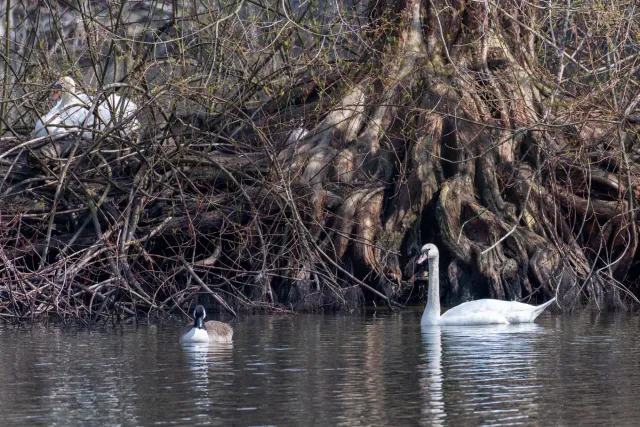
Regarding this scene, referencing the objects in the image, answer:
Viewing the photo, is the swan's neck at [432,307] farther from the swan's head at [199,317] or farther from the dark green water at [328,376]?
the swan's head at [199,317]

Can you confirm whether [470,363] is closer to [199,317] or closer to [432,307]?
[199,317]

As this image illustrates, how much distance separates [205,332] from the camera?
11352 millimetres

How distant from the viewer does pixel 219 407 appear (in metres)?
7.43

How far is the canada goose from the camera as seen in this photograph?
444 inches

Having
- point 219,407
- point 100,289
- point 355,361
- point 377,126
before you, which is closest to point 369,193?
point 377,126

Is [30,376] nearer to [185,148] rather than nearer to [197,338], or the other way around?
[197,338]

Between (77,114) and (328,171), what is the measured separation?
10.9 ft

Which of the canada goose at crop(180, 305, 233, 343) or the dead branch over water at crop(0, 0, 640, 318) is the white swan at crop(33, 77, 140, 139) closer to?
the dead branch over water at crop(0, 0, 640, 318)

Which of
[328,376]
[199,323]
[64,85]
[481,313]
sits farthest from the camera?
[64,85]

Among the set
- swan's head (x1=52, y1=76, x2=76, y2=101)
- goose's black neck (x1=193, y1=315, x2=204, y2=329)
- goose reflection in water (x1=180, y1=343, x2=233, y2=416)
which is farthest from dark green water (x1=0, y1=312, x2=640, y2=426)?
swan's head (x1=52, y1=76, x2=76, y2=101)

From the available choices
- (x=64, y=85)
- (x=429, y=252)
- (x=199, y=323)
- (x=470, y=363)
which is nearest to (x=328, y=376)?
(x=470, y=363)

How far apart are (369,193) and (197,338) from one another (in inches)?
205

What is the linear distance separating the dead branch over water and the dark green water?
2216mm

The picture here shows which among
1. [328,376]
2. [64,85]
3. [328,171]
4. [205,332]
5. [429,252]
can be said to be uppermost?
[64,85]
